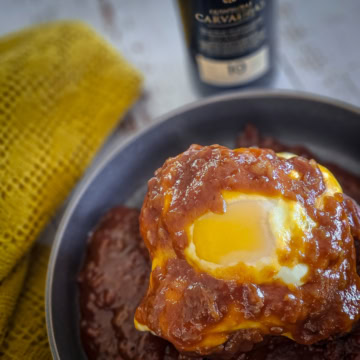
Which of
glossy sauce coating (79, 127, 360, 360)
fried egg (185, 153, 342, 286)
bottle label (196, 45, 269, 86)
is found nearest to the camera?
fried egg (185, 153, 342, 286)

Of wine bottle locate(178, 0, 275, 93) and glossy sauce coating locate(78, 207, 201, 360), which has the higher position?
wine bottle locate(178, 0, 275, 93)

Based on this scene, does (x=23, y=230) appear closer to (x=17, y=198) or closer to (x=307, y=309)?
(x=17, y=198)

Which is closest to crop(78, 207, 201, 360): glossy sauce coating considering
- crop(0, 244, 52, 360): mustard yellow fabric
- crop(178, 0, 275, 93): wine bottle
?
crop(0, 244, 52, 360): mustard yellow fabric

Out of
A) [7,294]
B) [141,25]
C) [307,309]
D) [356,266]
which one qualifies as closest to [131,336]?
[7,294]

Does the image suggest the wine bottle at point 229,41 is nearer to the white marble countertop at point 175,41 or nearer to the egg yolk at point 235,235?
the white marble countertop at point 175,41

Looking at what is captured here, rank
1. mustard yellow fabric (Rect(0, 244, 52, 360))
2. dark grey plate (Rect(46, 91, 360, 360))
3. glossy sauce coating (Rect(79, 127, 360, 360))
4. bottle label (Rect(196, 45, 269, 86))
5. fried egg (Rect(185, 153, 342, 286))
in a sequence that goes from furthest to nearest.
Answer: bottle label (Rect(196, 45, 269, 86)) < dark grey plate (Rect(46, 91, 360, 360)) < mustard yellow fabric (Rect(0, 244, 52, 360)) < glossy sauce coating (Rect(79, 127, 360, 360)) < fried egg (Rect(185, 153, 342, 286))

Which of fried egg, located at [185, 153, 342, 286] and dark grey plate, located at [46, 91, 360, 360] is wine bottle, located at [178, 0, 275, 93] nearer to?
dark grey plate, located at [46, 91, 360, 360]

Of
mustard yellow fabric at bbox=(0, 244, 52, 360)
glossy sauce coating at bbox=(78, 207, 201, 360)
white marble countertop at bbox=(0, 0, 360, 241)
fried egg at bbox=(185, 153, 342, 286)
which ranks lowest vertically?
mustard yellow fabric at bbox=(0, 244, 52, 360)
